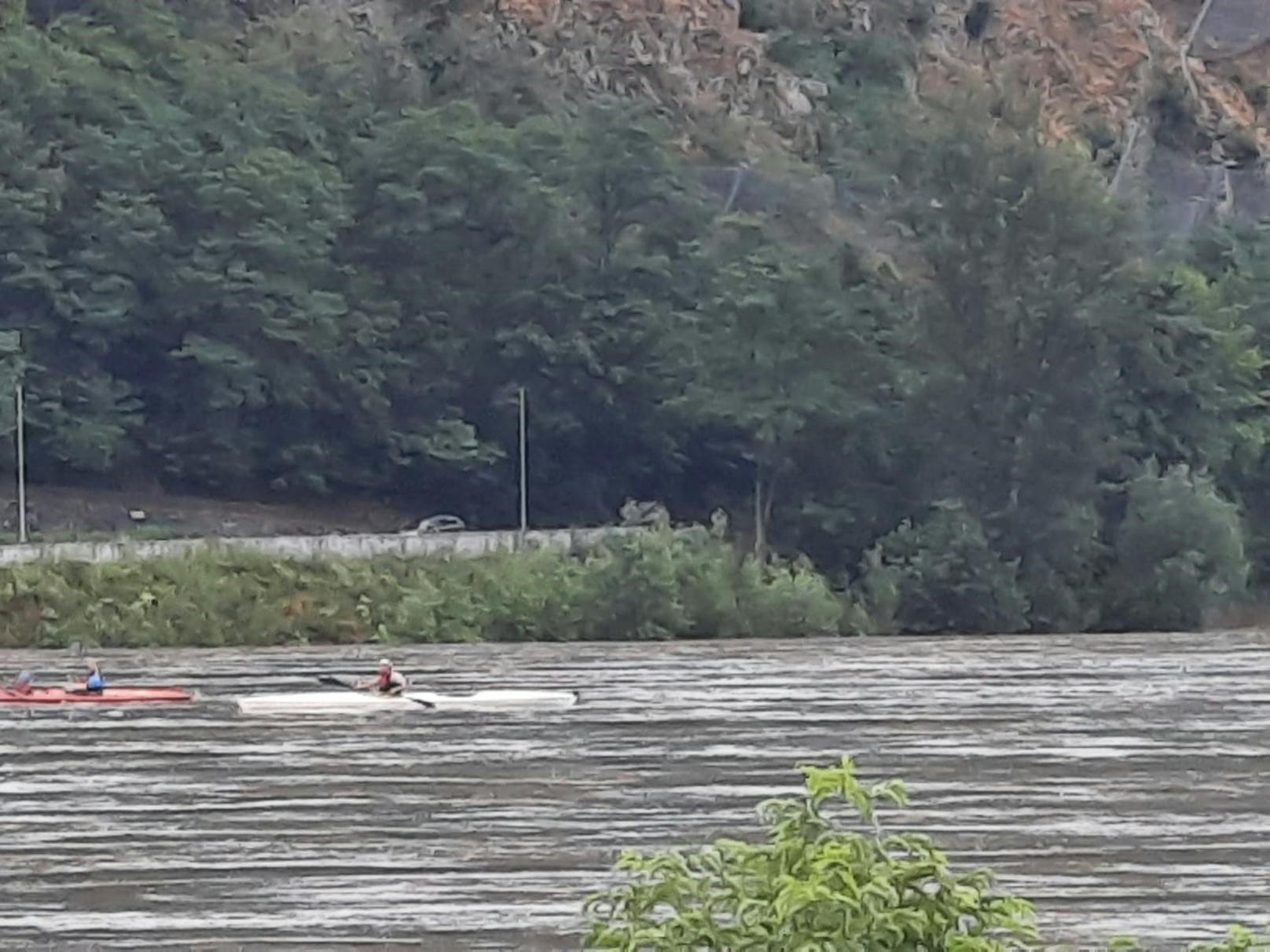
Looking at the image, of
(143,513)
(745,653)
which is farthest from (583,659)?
(143,513)

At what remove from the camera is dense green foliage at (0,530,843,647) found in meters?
34.7

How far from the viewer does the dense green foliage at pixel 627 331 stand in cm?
4794

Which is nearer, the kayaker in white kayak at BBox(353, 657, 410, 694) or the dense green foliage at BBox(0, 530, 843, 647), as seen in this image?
the kayaker in white kayak at BBox(353, 657, 410, 694)

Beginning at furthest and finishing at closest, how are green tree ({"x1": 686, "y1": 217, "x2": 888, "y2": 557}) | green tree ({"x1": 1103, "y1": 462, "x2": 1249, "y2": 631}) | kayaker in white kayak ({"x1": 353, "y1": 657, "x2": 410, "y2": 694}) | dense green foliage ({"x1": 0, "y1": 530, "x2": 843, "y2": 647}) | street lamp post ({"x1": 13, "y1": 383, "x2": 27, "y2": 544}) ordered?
green tree ({"x1": 686, "y1": 217, "x2": 888, "y2": 557}) → street lamp post ({"x1": 13, "y1": 383, "x2": 27, "y2": 544}) → green tree ({"x1": 1103, "y1": 462, "x2": 1249, "y2": 631}) → dense green foliage ({"x1": 0, "y1": 530, "x2": 843, "y2": 647}) → kayaker in white kayak ({"x1": 353, "y1": 657, "x2": 410, "y2": 694})

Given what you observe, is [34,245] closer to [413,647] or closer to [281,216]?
[281,216]

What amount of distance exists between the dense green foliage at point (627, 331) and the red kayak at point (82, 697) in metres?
20.5

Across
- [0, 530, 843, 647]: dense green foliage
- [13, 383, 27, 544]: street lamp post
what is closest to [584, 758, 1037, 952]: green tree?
[0, 530, 843, 647]: dense green foliage

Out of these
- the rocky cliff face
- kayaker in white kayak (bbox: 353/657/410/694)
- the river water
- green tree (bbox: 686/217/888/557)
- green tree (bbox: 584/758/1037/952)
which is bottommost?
the river water

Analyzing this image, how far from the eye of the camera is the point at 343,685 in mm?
26781

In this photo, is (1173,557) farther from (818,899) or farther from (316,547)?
(818,899)

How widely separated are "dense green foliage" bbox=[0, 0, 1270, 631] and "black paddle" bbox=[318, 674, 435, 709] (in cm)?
1754

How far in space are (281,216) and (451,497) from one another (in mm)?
6717

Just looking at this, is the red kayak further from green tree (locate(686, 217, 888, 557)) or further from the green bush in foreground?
green tree (locate(686, 217, 888, 557))

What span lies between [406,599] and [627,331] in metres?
16.9
